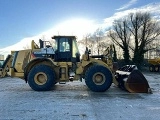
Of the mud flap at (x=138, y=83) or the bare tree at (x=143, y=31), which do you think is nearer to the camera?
the mud flap at (x=138, y=83)

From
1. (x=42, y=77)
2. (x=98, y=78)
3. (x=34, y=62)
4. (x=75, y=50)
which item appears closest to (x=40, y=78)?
(x=42, y=77)

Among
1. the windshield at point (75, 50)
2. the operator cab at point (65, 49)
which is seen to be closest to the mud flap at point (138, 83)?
the operator cab at point (65, 49)

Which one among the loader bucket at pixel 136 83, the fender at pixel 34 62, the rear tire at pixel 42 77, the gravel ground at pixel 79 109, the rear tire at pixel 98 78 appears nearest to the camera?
the gravel ground at pixel 79 109

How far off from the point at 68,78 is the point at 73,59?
0.96m

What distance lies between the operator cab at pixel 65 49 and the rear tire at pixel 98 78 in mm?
1346

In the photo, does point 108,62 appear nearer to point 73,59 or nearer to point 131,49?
point 73,59

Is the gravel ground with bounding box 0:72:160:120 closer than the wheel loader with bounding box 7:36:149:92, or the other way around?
the gravel ground with bounding box 0:72:160:120

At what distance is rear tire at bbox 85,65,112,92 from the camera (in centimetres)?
1178

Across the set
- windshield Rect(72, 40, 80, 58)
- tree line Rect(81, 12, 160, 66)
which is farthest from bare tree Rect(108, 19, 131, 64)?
windshield Rect(72, 40, 80, 58)

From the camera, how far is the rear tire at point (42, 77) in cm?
1212

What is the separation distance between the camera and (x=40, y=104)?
8.51m

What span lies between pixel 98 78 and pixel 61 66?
1.89 m

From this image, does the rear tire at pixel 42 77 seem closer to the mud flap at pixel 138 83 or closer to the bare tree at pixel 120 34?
the mud flap at pixel 138 83

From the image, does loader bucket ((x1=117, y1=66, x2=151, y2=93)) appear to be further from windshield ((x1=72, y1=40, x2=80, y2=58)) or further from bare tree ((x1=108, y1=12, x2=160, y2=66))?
bare tree ((x1=108, y1=12, x2=160, y2=66))
